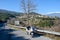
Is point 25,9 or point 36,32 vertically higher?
point 25,9

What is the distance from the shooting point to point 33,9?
4431cm

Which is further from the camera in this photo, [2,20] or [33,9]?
[2,20]

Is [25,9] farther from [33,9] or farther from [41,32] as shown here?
[41,32]

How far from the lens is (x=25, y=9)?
45.8 metres

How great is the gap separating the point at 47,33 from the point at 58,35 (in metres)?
2.48

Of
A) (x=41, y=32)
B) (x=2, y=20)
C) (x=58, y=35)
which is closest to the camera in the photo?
(x=58, y=35)

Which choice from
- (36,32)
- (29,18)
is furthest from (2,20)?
(36,32)

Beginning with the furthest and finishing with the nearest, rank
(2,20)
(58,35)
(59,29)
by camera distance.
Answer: (2,20), (59,29), (58,35)

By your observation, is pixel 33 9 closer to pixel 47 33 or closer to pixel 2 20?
pixel 47 33

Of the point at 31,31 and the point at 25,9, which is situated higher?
the point at 25,9

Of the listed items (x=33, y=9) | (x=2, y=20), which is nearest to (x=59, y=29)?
(x=33, y=9)

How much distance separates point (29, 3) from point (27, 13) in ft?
9.92

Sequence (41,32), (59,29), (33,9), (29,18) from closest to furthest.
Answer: (59,29), (41,32), (33,9), (29,18)

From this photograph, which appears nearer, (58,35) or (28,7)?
(58,35)
